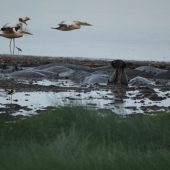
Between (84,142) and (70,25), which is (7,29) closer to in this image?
(70,25)

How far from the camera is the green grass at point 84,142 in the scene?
7371 mm

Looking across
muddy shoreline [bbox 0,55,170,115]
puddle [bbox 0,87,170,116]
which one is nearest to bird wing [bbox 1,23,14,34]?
muddy shoreline [bbox 0,55,170,115]

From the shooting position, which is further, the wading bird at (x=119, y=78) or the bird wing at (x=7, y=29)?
the bird wing at (x=7, y=29)

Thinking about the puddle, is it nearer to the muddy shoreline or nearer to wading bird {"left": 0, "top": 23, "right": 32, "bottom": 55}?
the muddy shoreline

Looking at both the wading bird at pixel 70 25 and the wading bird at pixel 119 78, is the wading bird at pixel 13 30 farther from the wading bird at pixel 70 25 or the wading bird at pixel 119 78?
the wading bird at pixel 70 25

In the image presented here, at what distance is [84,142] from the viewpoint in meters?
8.23

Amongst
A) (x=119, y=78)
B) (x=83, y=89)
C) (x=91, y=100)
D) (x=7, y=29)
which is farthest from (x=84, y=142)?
(x=7, y=29)

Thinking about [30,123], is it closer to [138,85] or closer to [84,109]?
[84,109]

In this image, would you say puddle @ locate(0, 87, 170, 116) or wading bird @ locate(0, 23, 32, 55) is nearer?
puddle @ locate(0, 87, 170, 116)

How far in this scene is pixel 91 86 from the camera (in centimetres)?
2114

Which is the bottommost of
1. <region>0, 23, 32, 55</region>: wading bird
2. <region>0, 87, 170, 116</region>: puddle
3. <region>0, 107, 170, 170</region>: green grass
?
<region>0, 87, 170, 116</region>: puddle

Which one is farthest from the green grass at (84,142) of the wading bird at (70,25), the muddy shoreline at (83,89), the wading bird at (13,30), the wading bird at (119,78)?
the wading bird at (13,30)

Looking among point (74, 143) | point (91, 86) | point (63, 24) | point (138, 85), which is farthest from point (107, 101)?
point (74, 143)

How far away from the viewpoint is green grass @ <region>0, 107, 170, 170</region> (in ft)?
24.2
